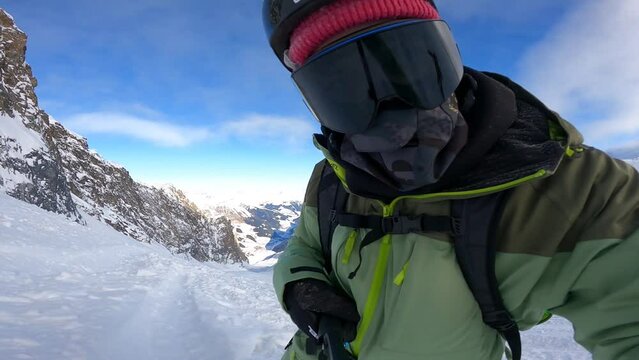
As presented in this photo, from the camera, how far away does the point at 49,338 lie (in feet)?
11.8

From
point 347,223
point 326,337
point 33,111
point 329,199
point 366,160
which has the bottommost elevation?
point 326,337

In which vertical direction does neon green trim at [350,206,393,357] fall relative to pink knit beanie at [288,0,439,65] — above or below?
below

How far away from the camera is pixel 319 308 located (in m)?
1.54

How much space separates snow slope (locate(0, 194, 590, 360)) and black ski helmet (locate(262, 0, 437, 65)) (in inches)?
134

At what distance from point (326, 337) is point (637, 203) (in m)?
1.11

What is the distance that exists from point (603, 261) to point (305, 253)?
48.1 inches

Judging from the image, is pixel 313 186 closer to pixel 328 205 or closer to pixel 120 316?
pixel 328 205

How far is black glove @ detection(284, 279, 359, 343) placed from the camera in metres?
1.51

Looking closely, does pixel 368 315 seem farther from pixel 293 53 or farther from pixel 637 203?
pixel 293 53

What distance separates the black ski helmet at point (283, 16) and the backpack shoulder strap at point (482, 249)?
33.7 inches

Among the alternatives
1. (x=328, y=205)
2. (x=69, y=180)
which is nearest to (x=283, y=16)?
(x=328, y=205)

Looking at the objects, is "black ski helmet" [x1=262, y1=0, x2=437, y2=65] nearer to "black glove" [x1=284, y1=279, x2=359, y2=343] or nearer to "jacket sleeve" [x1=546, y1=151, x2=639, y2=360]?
"jacket sleeve" [x1=546, y1=151, x2=639, y2=360]

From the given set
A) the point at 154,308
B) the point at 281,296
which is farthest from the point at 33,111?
the point at 281,296

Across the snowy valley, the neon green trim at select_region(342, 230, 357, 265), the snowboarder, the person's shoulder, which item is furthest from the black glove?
the snowy valley
